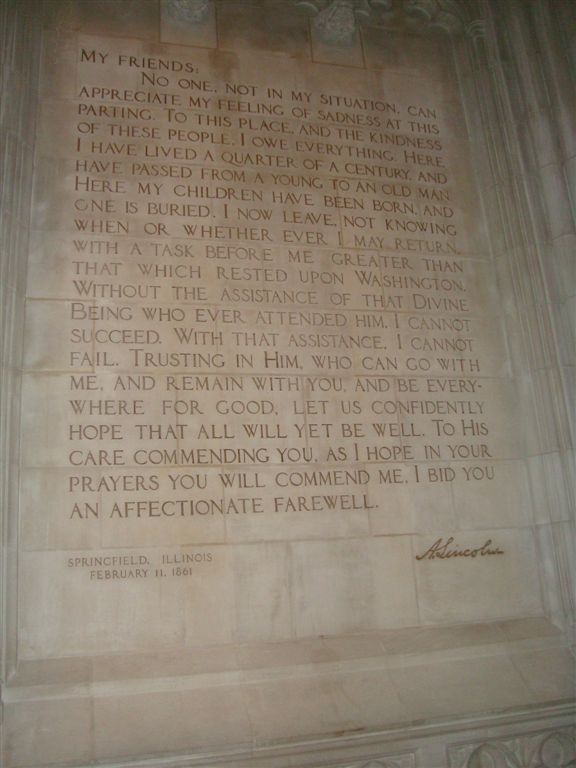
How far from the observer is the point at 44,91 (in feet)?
23.5

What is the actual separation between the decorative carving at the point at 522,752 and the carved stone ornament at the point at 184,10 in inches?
274

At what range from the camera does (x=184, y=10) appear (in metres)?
7.77

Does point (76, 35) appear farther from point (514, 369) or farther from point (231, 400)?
point (514, 369)

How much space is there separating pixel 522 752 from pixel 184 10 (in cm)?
727

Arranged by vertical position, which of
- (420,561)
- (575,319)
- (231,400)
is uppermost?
(575,319)

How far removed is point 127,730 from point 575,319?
198 inches

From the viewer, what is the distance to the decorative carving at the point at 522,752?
5688 mm

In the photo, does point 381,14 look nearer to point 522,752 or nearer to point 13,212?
point 13,212

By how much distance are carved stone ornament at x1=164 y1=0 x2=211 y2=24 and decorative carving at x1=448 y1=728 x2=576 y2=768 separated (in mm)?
6958

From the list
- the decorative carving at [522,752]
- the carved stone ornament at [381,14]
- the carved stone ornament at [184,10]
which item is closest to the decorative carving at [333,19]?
the carved stone ornament at [381,14]

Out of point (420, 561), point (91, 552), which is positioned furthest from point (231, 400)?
point (420, 561)

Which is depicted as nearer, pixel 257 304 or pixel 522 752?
pixel 522 752

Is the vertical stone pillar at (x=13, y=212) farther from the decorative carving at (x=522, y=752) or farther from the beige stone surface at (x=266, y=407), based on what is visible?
the decorative carving at (x=522, y=752)
